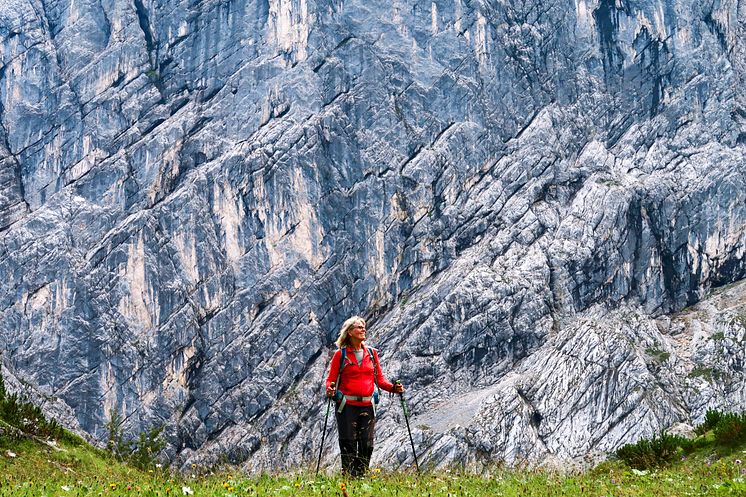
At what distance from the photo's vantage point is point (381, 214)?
2596 inches

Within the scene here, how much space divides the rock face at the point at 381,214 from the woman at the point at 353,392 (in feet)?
143

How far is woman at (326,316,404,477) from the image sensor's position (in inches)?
448

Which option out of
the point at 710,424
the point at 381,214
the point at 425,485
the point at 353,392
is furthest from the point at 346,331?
the point at 381,214

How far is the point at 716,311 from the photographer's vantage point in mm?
63625

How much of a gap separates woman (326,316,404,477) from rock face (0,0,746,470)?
143ft

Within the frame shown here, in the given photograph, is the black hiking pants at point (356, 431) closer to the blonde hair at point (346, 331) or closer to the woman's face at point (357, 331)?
the blonde hair at point (346, 331)

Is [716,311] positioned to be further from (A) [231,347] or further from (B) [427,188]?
(A) [231,347]

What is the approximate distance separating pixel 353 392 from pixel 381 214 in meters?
54.8

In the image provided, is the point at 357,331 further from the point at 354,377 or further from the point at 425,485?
the point at 425,485

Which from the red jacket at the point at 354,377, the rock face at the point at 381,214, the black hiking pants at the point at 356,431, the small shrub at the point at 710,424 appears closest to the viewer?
the black hiking pants at the point at 356,431

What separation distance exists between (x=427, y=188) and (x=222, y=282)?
1966 centimetres

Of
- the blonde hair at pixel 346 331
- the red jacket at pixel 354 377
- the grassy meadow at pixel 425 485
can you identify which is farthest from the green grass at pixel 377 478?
the blonde hair at pixel 346 331

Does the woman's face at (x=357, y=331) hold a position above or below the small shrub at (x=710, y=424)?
above

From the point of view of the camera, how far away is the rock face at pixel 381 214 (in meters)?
59.4
